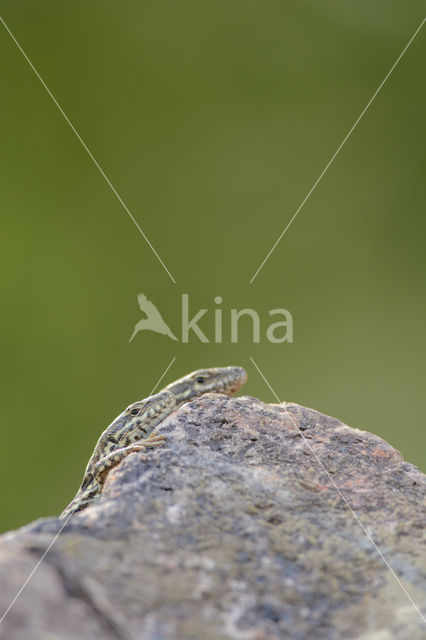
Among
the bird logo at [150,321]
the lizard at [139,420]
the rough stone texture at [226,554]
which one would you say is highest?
the rough stone texture at [226,554]

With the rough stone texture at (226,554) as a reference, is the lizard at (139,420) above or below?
below

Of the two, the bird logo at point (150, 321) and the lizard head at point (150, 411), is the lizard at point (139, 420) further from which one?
the bird logo at point (150, 321)

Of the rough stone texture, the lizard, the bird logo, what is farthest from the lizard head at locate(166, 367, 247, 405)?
the bird logo

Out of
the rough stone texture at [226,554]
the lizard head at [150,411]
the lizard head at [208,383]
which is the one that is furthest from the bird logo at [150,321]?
the rough stone texture at [226,554]

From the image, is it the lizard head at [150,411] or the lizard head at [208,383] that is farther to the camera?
the lizard head at [208,383]

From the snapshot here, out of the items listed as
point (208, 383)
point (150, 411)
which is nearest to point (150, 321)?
point (208, 383)

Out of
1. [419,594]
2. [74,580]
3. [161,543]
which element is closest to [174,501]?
[161,543]

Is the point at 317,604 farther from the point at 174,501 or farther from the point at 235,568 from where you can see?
the point at 174,501

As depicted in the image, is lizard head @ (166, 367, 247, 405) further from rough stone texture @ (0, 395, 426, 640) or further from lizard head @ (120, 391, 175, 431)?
rough stone texture @ (0, 395, 426, 640)
